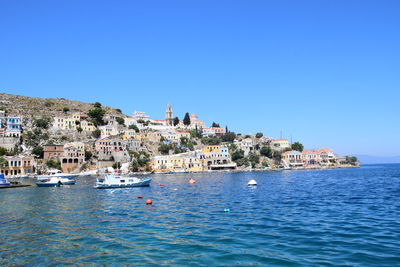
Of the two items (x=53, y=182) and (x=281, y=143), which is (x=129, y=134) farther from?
(x=281, y=143)

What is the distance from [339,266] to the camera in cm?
1190

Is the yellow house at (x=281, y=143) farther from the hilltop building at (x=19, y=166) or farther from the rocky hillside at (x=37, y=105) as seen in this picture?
the hilltop building at (x=19, y=166)

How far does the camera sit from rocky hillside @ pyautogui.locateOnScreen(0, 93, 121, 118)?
12657 cm

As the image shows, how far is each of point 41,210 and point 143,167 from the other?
7809 cm

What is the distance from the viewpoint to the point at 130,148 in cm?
11256

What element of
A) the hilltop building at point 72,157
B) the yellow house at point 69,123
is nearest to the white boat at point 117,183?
the hilltop building at point 72,157

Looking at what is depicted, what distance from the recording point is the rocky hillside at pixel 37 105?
126575 mm

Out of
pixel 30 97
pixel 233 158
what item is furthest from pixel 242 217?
pixel 30 97

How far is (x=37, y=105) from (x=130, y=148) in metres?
54.2

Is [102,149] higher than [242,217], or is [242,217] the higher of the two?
[102,149]

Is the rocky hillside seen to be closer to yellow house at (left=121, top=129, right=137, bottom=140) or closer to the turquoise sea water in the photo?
yellow house at (left=121, top=129, right=137, bottom=140)

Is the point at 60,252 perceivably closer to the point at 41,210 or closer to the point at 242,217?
the point at 242,217

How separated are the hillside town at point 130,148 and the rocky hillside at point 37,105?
297 centimetres

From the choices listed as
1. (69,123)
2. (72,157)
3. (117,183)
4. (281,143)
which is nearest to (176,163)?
(72,157)
